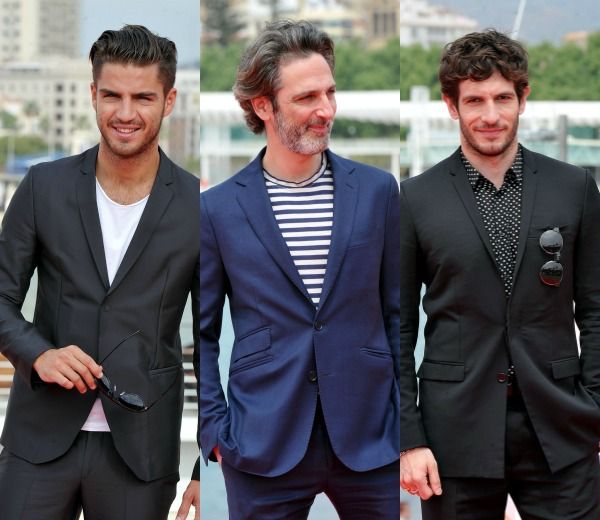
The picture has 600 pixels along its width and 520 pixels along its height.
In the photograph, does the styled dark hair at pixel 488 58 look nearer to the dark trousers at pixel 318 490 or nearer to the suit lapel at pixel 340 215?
the suit lapel at pixel 340 215

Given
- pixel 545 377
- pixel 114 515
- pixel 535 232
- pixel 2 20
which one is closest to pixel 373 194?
pixel 535 232

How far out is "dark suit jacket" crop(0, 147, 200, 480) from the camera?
9.12ft

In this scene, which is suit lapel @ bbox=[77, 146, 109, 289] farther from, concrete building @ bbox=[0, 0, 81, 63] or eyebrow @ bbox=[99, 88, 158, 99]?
concrete building @ bbox=[0, 0, 81, 63]

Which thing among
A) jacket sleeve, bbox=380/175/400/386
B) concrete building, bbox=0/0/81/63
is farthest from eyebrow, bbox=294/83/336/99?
concrete building, bbox=0/0/81/63

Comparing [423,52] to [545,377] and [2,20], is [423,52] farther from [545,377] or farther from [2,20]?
[2,20]

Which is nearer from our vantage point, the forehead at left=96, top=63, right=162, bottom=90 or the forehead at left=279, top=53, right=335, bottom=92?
the forehead at left=279, top=53, right=335, bottom=92

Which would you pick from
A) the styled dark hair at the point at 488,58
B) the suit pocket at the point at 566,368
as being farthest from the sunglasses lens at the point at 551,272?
the styled dark hair at the point at 488,58

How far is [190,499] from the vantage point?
2924 mm

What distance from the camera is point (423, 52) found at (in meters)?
3.00

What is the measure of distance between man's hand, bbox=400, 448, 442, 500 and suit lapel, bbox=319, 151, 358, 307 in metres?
0.49

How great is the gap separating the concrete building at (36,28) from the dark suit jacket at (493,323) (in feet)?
4.54

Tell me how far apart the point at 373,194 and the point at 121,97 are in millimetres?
765

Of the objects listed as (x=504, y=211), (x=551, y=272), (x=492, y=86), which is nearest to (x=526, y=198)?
(x=504, y=211)

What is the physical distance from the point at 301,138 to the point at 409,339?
616 millimetres
